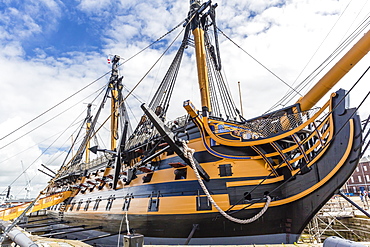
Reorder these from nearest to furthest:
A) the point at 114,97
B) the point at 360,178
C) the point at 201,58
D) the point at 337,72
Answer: the point at 337,72
the point at 201,58
the point at 114,97
the point at 360,178

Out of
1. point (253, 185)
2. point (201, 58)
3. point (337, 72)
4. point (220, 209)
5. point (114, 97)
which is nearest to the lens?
point (337, 72)

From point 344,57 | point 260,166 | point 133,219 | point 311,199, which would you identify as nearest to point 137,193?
point 133,219

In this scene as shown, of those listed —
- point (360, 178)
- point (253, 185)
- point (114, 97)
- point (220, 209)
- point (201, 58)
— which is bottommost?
point (220, 209)

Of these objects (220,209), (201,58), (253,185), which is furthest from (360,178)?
(220,209)

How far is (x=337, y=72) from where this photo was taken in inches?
260

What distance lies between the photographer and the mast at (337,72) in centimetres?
605

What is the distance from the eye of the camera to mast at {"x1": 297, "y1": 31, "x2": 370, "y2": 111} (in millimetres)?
6051

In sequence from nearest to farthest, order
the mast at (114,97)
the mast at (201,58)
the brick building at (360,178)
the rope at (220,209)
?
the rope at (220,209), the mast at (201,58), the mast at (114,97), the brick building at (360,178)

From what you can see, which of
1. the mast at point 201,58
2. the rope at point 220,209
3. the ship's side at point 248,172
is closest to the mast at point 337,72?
the ship's side at point 248,172

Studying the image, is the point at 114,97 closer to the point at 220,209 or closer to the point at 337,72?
the point at 220,209

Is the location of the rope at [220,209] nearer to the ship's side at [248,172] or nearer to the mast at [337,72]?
the ship's side at [248,172]

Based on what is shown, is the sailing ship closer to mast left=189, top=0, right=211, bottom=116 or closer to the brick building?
mast left=189, top=0, right=211, bottom=116

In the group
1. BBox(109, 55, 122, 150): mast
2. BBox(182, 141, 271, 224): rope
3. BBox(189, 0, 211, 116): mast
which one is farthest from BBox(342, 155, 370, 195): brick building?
BBox(182, 141, 271, 224): rope

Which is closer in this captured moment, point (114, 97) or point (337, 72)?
point (337, 72)
